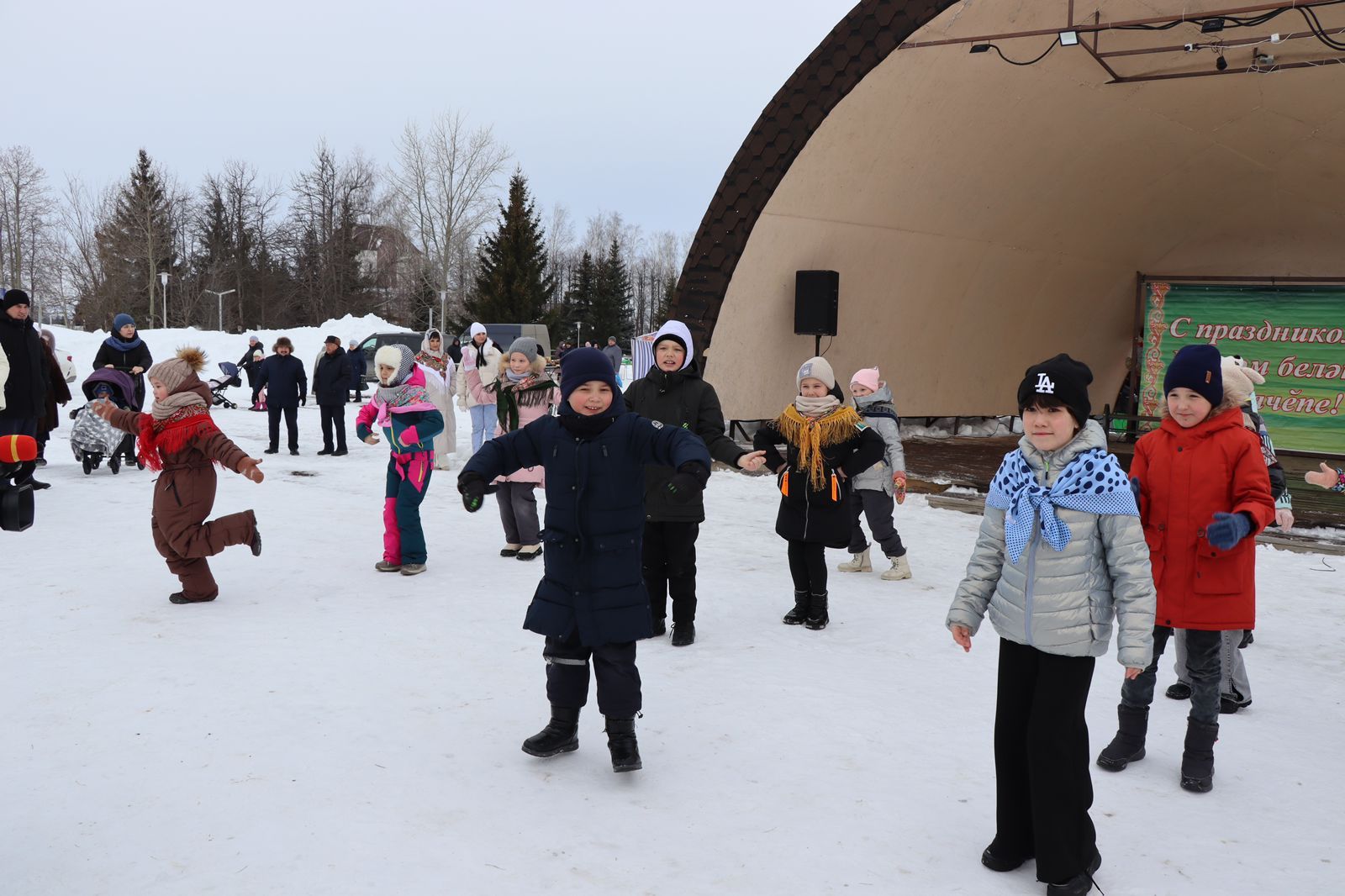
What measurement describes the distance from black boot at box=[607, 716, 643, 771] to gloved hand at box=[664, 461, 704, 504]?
2.93 feet

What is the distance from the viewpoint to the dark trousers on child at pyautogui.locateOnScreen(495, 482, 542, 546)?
758 cm

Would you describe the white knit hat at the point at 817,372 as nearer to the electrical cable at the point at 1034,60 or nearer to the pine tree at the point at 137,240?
the electrical cable at the point at 1034,60

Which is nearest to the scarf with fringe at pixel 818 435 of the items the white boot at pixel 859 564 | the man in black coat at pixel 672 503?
the man in black coat at pixel 672 503

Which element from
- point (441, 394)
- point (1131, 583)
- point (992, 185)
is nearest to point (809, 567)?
point (1131, 583)

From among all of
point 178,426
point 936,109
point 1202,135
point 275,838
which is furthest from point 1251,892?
point 1202,135

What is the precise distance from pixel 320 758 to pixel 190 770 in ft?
1.50

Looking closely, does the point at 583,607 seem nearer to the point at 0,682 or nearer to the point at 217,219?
the point at 0,682

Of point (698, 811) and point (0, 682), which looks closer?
point (698, 811)

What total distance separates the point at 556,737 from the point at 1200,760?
8.11 feet

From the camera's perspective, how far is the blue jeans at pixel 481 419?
12.0m

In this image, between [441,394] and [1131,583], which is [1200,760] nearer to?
[1131,583]

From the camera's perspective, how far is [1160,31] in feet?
39.4

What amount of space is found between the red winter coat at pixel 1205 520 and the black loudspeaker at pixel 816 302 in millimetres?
9579

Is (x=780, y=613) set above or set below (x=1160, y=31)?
below
